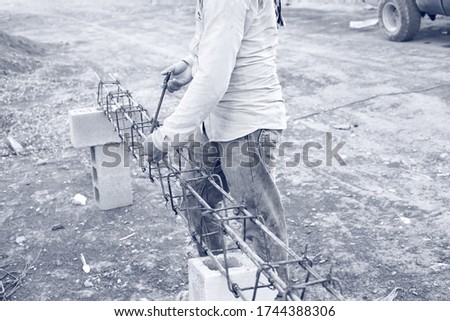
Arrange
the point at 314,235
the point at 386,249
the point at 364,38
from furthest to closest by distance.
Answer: the point at 364,38 < the point at 314,235 < the point at 386,249

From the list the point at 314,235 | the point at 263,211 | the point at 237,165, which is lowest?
the point at 314,235

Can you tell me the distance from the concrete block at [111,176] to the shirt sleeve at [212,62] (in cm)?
221

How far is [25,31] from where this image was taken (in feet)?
55.3

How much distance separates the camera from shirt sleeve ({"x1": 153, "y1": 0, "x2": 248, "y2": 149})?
2.93 m

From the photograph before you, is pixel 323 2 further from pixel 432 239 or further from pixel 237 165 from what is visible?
pixel 237 165

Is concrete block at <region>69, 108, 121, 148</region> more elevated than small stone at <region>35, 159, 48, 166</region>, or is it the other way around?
concrete block at <region>69, 108, 121, 148</region>

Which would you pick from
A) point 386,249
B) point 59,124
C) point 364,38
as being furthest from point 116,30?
point 386,249

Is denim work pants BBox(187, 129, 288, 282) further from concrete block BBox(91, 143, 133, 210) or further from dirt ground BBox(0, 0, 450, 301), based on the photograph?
concrete block BBox(91, 143, 133, 210)

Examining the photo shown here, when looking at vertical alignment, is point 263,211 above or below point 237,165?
below

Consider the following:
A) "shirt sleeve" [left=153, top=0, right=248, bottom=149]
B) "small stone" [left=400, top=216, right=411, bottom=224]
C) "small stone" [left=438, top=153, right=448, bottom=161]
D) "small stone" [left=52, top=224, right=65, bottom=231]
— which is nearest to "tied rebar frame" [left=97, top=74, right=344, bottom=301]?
"shirt sleeve" [left=153, top=0, right=248, bottom=149]

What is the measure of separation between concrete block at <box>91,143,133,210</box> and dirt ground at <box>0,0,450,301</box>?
120mm

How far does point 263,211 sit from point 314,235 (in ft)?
4.89

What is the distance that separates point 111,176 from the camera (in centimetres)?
530

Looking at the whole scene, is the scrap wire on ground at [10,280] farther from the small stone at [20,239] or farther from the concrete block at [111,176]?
the concrete block at [111,176]
